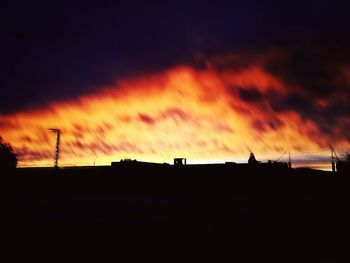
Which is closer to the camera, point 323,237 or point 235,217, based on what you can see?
point 323,237

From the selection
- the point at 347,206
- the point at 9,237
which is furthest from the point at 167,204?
the point at 347,206

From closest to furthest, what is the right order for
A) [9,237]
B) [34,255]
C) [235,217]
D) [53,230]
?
[34,255] → [9,237] → [53,230] → [235,217]


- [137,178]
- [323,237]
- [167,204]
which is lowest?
[323,237]

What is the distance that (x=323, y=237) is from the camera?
18.4m

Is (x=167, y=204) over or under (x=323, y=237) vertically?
over

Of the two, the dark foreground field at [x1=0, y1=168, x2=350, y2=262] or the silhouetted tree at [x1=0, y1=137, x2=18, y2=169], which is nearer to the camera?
the dark foreground field at [x1=0, y1=168, x2=350, y2=262]

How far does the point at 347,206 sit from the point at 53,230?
2520cm

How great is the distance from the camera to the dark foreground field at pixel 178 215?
46.2 ft

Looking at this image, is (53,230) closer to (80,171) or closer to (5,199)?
(5,199)

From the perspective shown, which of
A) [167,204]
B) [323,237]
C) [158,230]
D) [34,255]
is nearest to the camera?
[34,255]

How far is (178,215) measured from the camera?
777 inches

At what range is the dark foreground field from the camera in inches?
554

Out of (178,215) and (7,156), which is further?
(7,156)

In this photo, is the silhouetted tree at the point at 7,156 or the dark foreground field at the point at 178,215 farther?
the silhouetted tree at the point at 7,156
